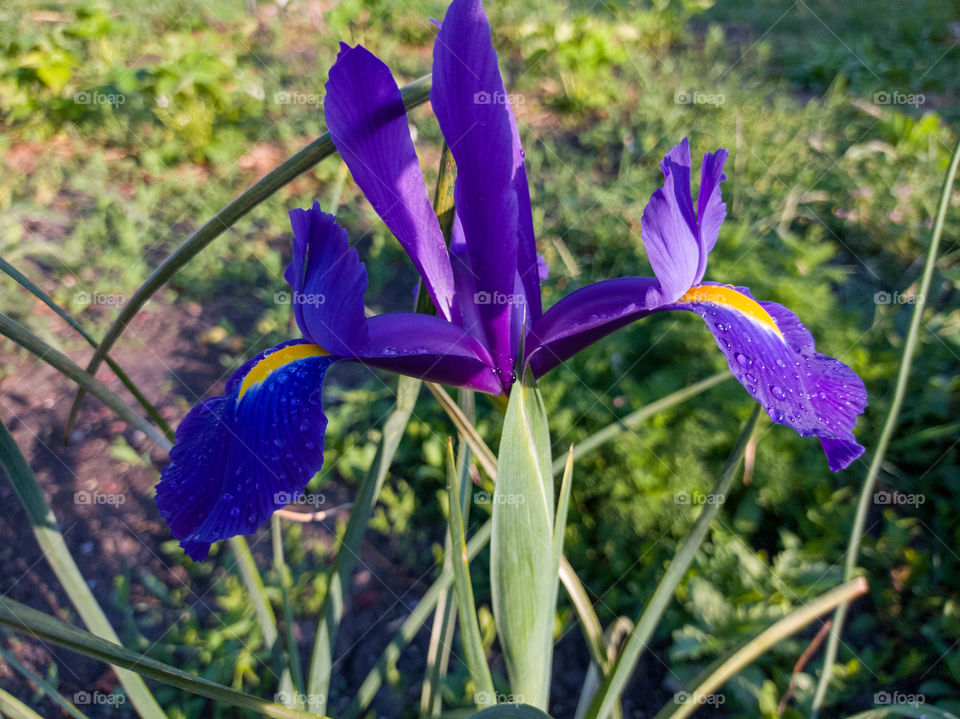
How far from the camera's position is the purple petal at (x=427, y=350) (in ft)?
2.60

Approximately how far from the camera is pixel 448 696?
1477 mm

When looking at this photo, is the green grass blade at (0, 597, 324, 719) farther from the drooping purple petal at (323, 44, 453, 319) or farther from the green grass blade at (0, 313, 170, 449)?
the drooping purple petal at (323, 44, 453, 319)

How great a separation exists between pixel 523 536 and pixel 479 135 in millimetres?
512

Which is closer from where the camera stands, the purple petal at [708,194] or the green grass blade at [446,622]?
the purple petal at [708,194]

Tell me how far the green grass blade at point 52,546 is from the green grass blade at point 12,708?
15cm

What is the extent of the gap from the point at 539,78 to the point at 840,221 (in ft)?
7.51

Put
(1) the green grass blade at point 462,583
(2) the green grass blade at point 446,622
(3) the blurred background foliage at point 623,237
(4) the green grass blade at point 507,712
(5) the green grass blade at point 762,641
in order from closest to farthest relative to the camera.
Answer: (4) the green grass blade at point 507,712, (1) the green grass blade at point 462,583, (5) the green grass blade at point 762,641, (2) the green grass blade at point 446,622, (3) the blurred background foliage at point 623,237

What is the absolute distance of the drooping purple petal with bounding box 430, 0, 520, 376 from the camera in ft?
2.45

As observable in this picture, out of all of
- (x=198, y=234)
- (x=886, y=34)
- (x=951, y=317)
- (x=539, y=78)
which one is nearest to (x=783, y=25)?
(x=886, y=34)

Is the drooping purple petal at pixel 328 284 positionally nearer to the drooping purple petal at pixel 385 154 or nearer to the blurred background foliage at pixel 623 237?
the drooping purple petal at pixel 385 154

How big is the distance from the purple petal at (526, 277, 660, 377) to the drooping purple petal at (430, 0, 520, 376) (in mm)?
94

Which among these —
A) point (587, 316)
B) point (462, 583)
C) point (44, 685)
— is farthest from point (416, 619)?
point (587, 316)

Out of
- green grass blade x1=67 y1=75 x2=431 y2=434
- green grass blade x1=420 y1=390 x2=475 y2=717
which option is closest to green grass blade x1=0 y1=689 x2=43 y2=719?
green grass blade x1=67 y1=75 x2=431 y2=434

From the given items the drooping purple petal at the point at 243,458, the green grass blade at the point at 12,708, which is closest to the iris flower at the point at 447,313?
the drooping purple petal at the point at 243,458
